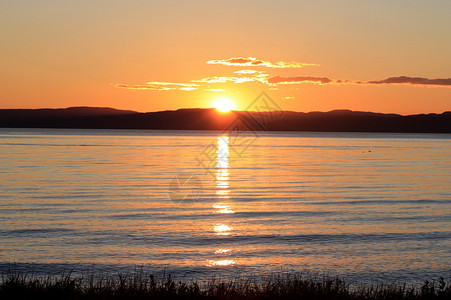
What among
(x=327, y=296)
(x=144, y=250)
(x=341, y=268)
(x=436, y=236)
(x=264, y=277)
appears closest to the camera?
(x=327, y=296)

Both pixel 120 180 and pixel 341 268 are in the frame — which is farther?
pixel 120 180

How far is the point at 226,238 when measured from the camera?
66.5ft

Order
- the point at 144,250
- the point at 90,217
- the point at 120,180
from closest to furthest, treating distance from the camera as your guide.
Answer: the point at 144,250 → the point at 90,217 → the point at 120,180

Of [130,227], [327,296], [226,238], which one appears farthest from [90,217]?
[327,296]

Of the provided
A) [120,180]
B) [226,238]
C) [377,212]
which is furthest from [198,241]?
[120,180]

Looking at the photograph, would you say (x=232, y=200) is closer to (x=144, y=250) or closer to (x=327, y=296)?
(x=144, y=250)

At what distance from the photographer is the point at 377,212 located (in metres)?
26.6

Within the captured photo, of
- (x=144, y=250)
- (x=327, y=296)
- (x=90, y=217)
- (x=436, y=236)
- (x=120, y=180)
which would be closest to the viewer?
(x=327, y=296)

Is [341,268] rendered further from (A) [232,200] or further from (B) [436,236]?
(A) [232,200]

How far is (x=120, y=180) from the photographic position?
4128cm

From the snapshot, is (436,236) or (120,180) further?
(120,180)

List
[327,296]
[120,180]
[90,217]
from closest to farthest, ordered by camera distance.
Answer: [327,296] < [90,217] < [120,180]

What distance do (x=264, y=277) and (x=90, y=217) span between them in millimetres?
11321

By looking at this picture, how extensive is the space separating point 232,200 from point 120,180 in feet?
43.4
